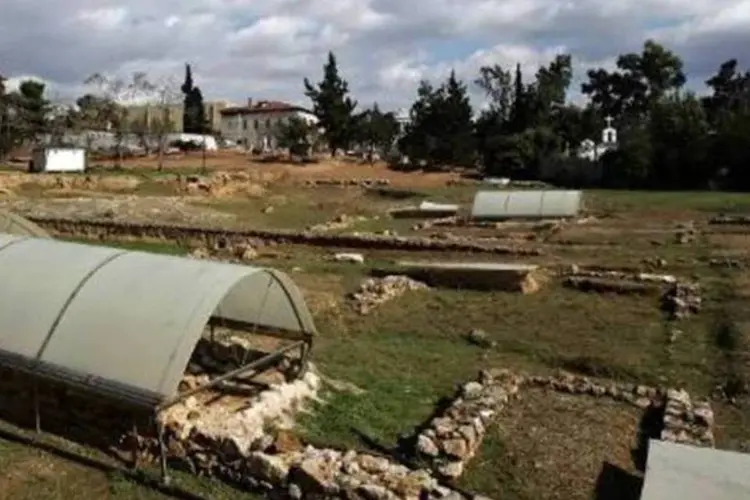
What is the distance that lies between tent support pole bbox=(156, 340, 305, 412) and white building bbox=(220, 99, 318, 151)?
298ft

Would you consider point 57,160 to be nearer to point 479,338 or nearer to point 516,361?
point 479,338

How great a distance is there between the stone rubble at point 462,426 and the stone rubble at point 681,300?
5.93 meters

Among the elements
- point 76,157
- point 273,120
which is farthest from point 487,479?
point 273,120

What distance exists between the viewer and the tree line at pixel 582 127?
172 ft

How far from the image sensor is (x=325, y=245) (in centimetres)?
2616

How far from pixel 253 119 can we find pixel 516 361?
10055cm

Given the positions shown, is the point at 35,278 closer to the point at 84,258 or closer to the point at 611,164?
the point at 84,258

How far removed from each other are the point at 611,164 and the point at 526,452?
48.2 metres

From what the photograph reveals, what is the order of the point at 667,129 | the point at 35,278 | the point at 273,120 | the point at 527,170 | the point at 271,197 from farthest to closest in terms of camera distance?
the point at 273,120, the point at 527,170, the point at 667,129, the point at 271,197, the point at 35,278

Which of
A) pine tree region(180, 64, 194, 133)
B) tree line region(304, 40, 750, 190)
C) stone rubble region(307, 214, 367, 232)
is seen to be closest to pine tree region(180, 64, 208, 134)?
pine tree region(180, 64, 194, 133)

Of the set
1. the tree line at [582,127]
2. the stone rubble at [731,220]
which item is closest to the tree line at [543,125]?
the tree line at [582,127]

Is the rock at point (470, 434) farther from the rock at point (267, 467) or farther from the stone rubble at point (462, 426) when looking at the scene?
the rock at point (267, 467)

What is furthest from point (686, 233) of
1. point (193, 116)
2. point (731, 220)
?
point (193, 116)

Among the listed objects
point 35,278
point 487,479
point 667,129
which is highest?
point 667,129
